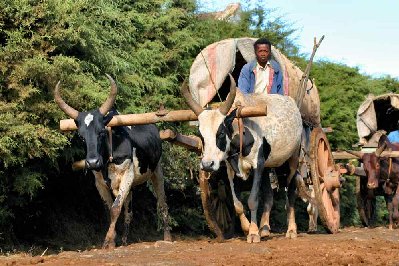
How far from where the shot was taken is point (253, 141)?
9.66 meters

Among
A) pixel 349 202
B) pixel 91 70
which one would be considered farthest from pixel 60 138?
pixel 349 202

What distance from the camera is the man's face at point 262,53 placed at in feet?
35.2

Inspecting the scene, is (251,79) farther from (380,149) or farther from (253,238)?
(380,149)

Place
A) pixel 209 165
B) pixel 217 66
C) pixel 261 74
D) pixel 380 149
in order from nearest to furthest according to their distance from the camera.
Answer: pixel 209 165 < pixel 261 74 < pixel 217 66 < pixel 380 149

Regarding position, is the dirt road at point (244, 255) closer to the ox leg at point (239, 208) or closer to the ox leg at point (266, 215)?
the ox leg at point (239, 208)

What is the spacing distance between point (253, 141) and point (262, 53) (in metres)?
1.62

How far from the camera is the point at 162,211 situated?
12180 millimetres

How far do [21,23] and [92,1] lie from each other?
6.55ft

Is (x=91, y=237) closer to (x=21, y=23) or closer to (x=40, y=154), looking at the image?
(x=40, y=154)

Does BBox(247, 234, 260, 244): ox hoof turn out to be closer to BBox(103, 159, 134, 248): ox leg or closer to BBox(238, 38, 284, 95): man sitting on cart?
→ BBox(103, 159, 134, 248): ox leg

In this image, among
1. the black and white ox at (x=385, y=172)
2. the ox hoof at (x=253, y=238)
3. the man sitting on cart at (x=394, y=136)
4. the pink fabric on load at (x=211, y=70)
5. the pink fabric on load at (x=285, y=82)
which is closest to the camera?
the ox hoof at (x=253, y=238)

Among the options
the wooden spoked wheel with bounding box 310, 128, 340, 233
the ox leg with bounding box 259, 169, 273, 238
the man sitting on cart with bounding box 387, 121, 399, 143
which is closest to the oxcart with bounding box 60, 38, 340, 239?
the wooden spoked wheel with bounding box 310, 128, 340, 233

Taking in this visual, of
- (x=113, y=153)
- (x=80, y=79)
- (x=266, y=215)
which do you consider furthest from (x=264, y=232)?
(x=80, y=79)

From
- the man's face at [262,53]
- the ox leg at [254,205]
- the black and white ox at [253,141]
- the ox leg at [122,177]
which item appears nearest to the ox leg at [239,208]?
the black and white ox at [253,141]
